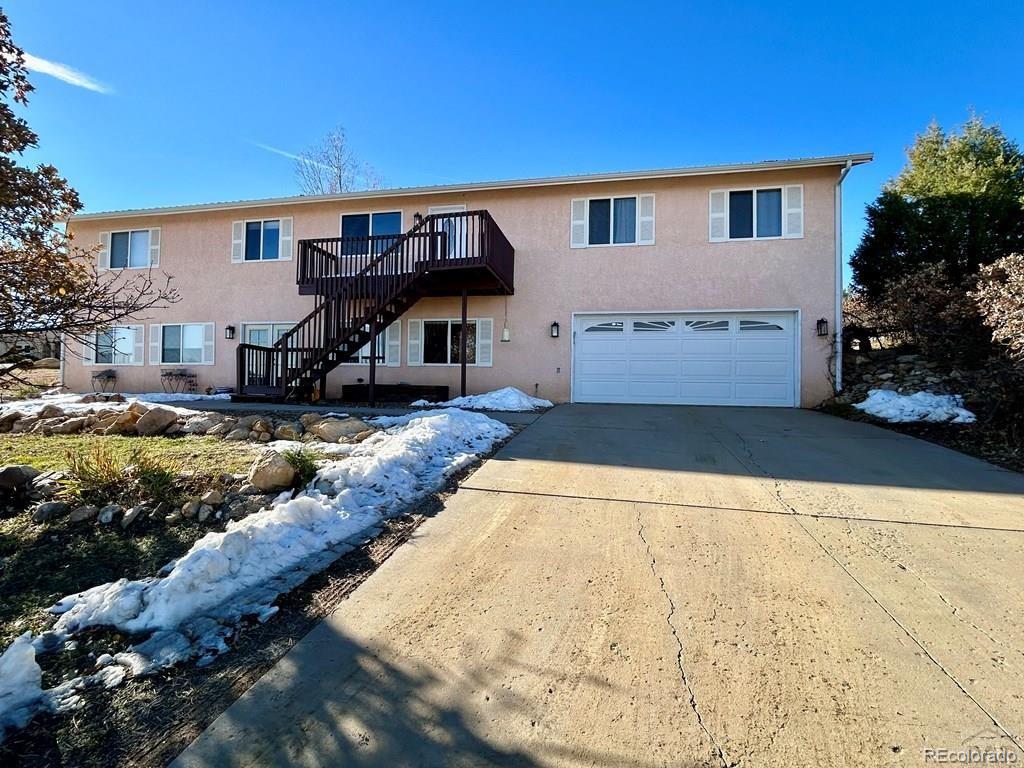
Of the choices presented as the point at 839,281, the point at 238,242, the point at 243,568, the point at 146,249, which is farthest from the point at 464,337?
the point at 146,249

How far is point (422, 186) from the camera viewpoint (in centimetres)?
1165

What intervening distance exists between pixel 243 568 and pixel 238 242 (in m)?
13.1

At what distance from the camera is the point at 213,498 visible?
3600mm

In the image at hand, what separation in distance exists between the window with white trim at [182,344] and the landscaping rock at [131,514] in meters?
11.3

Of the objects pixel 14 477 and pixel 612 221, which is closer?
pixel 14 477

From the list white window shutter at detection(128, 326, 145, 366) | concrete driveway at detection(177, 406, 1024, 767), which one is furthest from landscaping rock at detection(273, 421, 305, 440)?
white window shutter at detection(128, 326, 145, 366)

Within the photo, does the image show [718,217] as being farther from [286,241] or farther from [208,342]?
[208,342]

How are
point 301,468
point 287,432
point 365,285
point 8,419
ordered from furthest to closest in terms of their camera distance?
point 365,285, point 8,419, point 287,432, point 301,468

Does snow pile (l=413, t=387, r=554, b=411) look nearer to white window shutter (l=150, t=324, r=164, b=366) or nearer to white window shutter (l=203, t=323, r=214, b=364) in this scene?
white window shutter (l=203, t=323, r=214, b=364)

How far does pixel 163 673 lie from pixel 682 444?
5618 millimetres

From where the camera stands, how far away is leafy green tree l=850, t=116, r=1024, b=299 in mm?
10836

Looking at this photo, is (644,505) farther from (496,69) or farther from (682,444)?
(496,69)

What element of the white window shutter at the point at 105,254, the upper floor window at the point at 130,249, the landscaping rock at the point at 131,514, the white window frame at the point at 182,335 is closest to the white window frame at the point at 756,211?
the landscaping rock at the point at 131,514

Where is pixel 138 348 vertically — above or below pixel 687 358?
above
